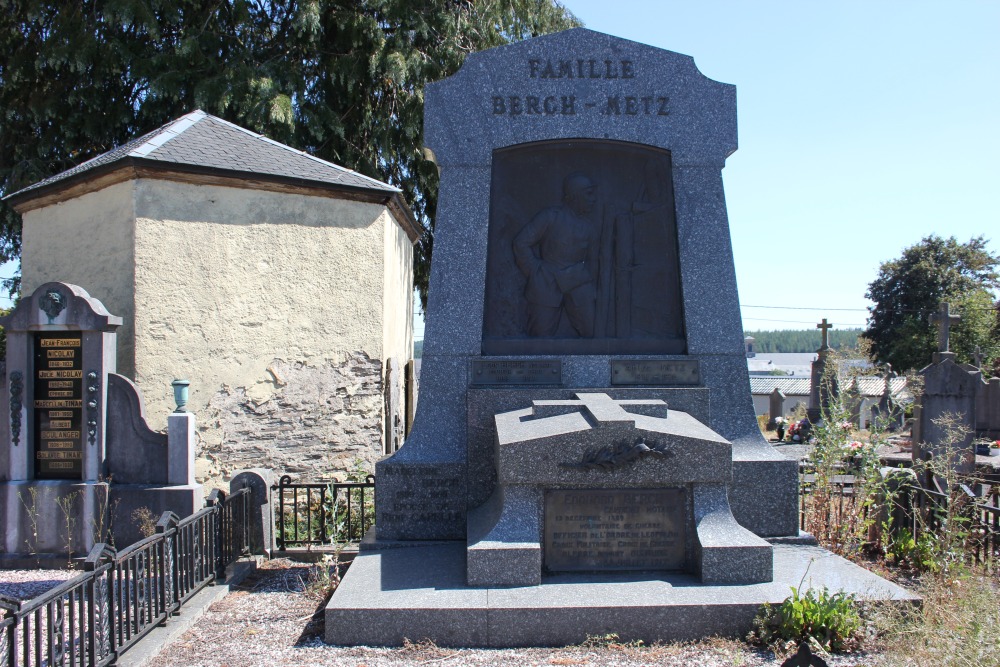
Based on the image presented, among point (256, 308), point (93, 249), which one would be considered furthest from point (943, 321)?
point (93, 249)

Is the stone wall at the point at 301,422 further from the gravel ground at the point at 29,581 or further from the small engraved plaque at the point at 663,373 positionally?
the small engraved plaque at the point at 663,373

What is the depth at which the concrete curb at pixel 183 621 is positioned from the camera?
4421 mm

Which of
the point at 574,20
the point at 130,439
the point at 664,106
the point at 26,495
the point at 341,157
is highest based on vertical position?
the point at 574,20

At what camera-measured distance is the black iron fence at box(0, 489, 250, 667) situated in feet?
12.2

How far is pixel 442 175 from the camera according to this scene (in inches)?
252

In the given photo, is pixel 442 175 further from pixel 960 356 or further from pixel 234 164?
pixel 960 356

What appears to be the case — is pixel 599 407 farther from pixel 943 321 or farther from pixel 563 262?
pixel 943 321

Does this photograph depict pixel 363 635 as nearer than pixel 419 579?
Yes

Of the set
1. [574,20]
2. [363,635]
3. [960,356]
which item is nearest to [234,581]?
[363,635]

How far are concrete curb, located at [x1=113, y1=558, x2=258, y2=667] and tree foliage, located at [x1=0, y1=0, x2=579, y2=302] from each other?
9.00 meters

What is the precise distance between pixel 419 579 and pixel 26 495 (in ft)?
15.3

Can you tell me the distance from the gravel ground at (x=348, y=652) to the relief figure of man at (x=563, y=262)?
2733 millimetres

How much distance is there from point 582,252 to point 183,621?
402cm

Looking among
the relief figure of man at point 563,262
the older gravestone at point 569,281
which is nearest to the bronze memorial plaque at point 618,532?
the older gravestone at point 569,281
